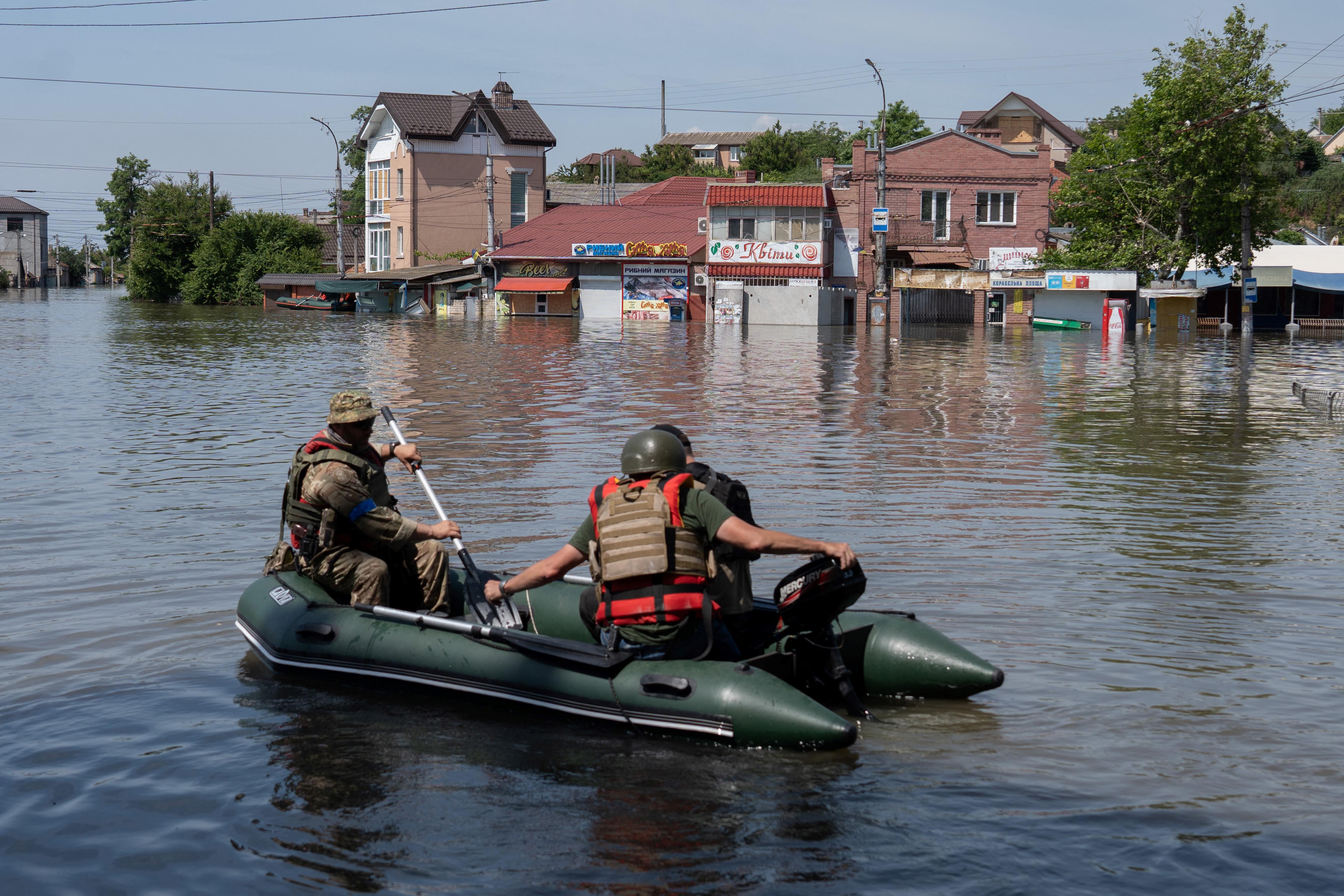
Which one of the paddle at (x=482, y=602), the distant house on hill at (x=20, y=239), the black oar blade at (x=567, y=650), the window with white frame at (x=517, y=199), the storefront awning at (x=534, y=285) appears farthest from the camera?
the distant house on hill at (x=20, y=239)

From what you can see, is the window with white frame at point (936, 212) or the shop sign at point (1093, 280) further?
the window with white frame at point (936, 212)

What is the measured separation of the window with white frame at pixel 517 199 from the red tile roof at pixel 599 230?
17.8ft

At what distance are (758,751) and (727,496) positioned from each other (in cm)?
132

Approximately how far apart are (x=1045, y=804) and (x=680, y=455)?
2.35 m

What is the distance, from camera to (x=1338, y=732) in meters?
6.37

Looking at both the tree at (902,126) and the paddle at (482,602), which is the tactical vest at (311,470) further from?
the tree at (902,126)

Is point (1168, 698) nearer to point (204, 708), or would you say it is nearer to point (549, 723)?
point (549, 723)

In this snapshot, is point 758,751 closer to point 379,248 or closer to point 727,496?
point 727,496

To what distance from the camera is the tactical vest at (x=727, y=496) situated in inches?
258

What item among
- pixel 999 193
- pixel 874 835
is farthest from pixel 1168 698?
pixel 999 193

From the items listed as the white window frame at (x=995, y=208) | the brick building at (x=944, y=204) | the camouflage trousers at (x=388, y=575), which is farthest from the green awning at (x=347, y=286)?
the camouflage trousers at (x=388, y=575)

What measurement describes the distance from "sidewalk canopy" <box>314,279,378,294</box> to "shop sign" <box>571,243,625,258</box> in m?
14.7

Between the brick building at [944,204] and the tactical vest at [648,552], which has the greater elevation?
the brick building at [944,204]

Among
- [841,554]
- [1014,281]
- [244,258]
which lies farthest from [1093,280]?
[244,258]
